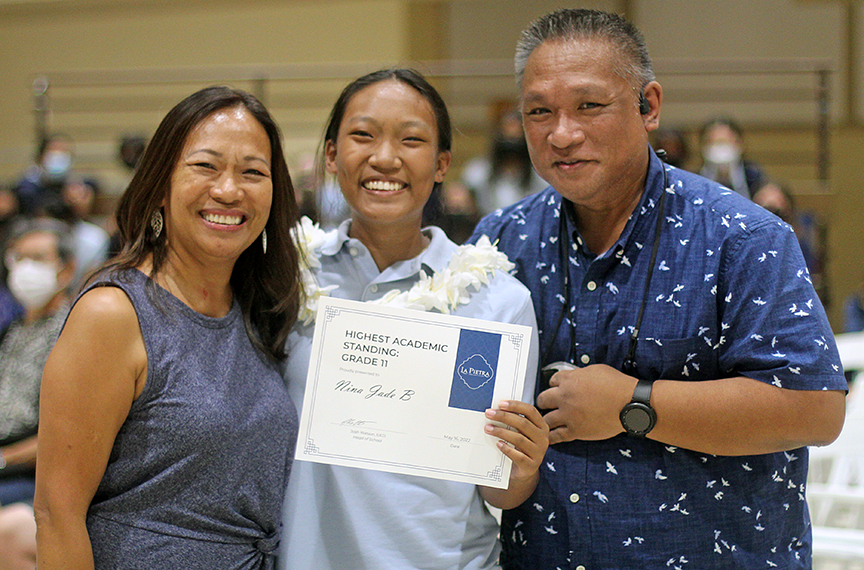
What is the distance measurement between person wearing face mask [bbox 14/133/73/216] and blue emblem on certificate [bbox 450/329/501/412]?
18.6 ft

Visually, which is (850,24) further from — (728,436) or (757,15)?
(728,436)

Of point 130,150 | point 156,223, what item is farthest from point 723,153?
point 130,150

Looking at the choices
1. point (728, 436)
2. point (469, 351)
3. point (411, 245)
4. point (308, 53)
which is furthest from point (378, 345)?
point (308, 53)

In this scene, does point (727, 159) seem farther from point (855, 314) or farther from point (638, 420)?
point (638, 420)

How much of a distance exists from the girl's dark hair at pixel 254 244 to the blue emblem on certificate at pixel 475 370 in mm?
395

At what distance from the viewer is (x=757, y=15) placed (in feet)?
25.4

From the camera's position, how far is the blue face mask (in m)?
6.84

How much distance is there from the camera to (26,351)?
3.22 metres

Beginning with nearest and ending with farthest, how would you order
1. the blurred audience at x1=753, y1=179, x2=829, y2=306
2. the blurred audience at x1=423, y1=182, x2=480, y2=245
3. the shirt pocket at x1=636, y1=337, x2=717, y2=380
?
the shirt pocket at x1=636, y1=337, x2=717, y2=380, the blurred audience at x1=753, y1=179, x2=829, y2=306, the blurred audience at x1=423, y1=182, x2=480, y2=245

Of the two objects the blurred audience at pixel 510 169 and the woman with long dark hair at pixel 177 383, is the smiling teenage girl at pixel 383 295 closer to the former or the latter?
the woman with long dark hair at pixel 177 383

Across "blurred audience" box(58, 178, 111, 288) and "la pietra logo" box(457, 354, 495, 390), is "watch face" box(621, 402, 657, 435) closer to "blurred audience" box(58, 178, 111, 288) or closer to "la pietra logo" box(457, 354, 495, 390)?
"la pietra logo" box(457, 354, 495, 390)

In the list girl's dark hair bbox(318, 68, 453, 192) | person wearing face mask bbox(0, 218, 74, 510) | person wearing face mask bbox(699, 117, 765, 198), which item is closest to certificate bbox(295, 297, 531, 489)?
girl's dark hair bbox(318, 68, 453, 192)

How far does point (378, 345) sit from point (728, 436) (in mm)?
710

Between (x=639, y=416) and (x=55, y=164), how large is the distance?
6.47 meters
